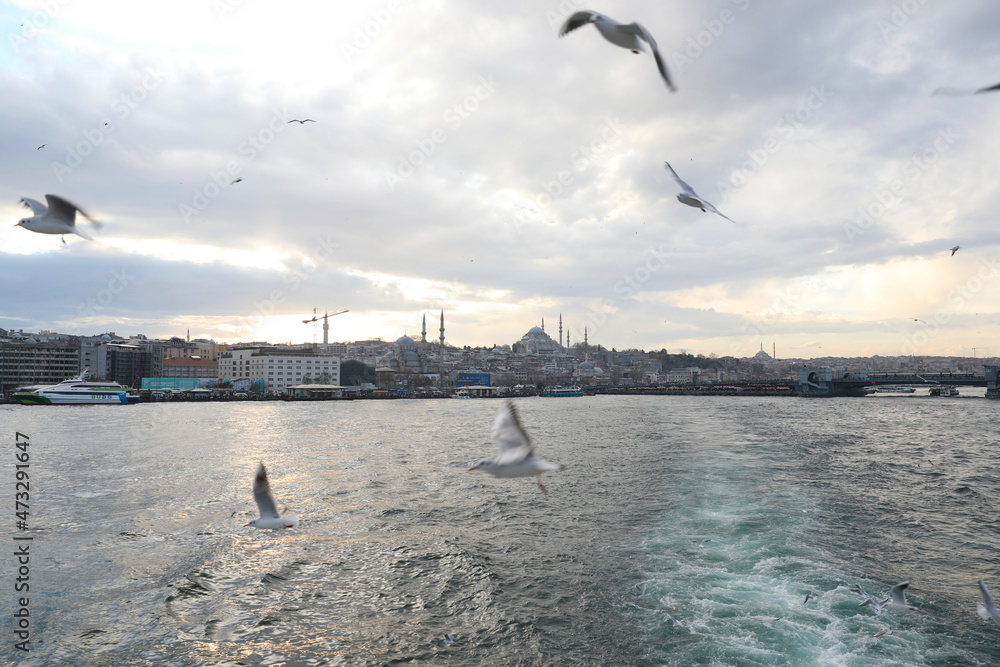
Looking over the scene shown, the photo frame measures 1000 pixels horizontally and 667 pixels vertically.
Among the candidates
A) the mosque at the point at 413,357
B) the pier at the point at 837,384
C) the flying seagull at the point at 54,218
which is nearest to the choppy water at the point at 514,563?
the flying seagull at the point at 54,218

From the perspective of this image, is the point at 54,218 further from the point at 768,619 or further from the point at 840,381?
the point at 840,381

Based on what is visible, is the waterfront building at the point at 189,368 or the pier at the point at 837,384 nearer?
the pier at the point at 837,384

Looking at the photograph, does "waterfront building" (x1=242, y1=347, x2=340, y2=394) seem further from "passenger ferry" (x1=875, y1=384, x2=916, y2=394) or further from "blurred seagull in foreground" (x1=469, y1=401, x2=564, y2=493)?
"blurred seagull in foreground" (x1=469, y1=401, x2=564, y2=493)

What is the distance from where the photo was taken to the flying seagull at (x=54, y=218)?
2.62 m

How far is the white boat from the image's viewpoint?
3959 centimetres

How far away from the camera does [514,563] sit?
22.2ft

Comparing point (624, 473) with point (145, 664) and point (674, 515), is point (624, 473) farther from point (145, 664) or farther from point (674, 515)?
point (145, 664)

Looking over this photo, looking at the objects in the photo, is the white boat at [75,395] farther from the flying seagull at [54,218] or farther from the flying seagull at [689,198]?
the flying seagull at [689,198]

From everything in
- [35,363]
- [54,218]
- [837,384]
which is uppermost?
[54,218]

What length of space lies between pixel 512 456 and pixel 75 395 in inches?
1973

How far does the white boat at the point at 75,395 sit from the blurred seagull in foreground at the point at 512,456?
48.5 m

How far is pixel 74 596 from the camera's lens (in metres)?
5.88

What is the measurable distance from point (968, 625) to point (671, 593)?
8.39ft

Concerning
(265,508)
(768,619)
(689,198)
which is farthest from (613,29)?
(768,619)
